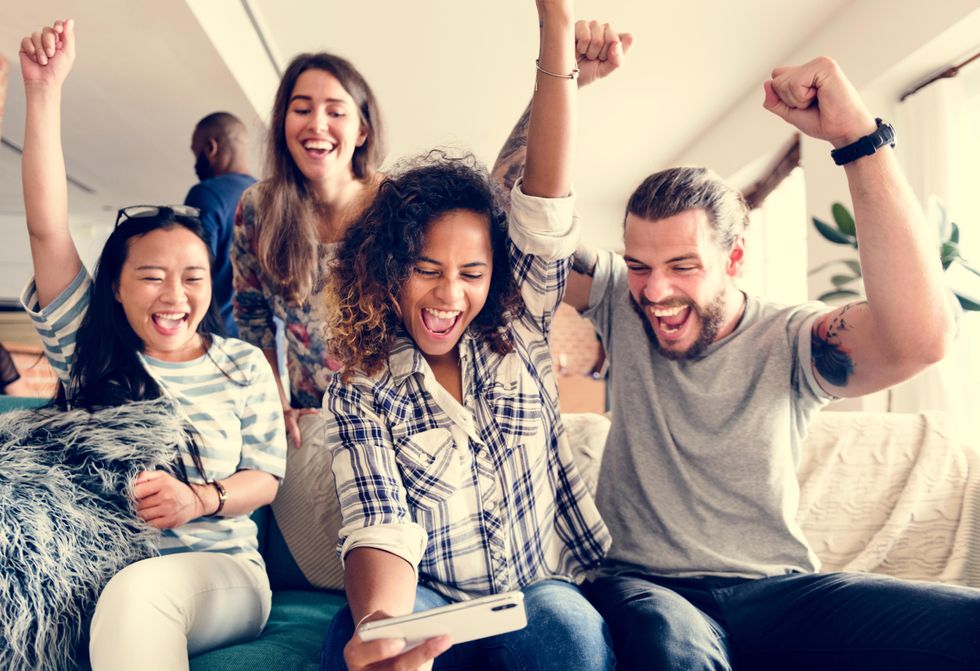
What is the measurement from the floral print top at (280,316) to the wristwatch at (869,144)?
1.16 meters

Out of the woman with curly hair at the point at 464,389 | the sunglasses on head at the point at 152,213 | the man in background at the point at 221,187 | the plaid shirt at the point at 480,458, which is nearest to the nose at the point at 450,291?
the woman with curly hair at the point at 464,389

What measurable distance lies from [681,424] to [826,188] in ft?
11.9

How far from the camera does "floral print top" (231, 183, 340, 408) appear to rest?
1.80 metres

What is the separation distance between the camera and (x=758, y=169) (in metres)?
5.66

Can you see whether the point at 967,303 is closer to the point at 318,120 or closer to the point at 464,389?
the point at 464,389

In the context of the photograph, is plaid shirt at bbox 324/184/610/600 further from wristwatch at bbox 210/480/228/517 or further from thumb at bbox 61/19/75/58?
thumb at bbox 61/19/75/58

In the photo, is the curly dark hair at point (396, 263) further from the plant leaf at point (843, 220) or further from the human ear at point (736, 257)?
the plant leaf at point (843, 220)

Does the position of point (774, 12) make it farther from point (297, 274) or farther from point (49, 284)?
point (49, 284)

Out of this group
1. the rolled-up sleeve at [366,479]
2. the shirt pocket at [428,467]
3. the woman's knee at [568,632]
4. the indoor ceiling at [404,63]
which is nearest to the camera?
the woman's knee at [568,632]

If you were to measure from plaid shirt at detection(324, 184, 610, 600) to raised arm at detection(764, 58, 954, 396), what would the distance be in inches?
16.9

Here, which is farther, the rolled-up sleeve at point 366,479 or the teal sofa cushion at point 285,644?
the teal sofa cushion at point 285,644

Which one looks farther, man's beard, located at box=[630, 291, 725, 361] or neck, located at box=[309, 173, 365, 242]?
neck, located at box=[309, 173, 365, 242]

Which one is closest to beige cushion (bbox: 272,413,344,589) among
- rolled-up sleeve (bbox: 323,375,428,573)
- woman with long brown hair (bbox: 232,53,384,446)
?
woman with long brown hair (bbox: 232,53,384,446)

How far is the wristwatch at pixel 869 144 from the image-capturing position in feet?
3.64
